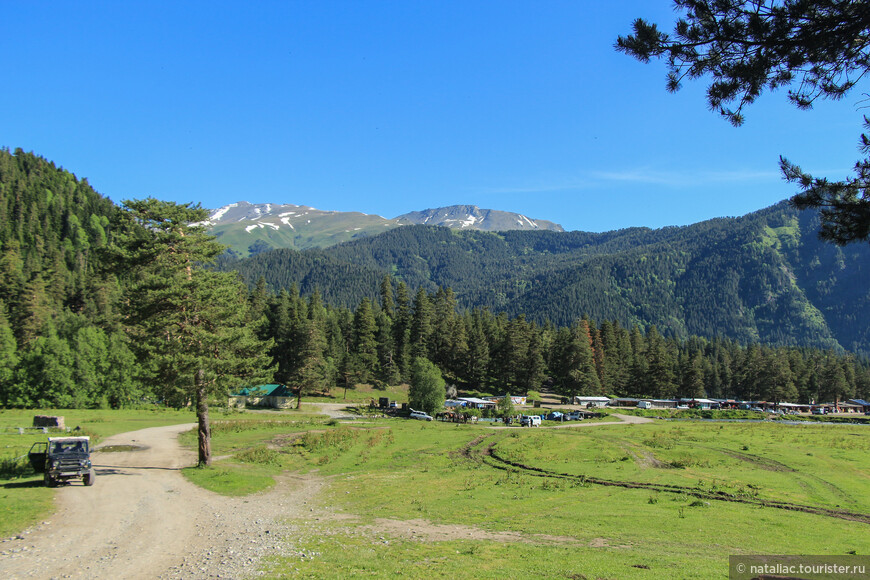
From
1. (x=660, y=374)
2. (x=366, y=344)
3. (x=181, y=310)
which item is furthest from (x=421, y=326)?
(x=181, y=310)

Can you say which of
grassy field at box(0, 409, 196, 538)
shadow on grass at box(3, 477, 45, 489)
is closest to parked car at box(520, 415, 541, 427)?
grassy field at box(0, 409, 196, 538)

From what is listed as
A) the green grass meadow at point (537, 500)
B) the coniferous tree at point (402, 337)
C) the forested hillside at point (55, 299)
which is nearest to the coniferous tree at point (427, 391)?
the green grass meadow at point (537, 500)

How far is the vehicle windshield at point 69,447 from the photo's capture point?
76.8 feet

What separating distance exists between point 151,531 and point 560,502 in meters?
A: 16.3

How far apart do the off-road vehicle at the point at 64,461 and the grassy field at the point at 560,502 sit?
18.9 feet

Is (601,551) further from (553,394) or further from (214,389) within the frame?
(553,394)

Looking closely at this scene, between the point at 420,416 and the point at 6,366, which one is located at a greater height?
the point at 6,366

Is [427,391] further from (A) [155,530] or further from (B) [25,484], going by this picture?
(A) [155,530]

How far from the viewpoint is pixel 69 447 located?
23688mm

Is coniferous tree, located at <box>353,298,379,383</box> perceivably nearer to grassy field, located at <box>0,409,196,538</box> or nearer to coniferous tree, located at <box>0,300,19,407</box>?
coniferous tree, located at <box>0,300,19,407</box>

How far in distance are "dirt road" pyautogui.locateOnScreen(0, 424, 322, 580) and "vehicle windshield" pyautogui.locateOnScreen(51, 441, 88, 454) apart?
1545 mm

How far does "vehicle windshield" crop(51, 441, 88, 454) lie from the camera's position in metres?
23.4

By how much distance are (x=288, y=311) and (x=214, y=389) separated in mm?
85088

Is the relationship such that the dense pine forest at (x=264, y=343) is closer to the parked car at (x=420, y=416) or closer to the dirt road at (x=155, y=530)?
the dirt road at (x=155, y=530)
